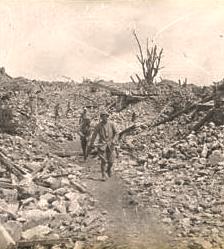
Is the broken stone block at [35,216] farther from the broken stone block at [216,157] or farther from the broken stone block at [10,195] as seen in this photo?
the broken stone block at [216,157]

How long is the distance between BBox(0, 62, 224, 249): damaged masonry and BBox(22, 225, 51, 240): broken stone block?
0.05 feet

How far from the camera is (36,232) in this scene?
7711mm

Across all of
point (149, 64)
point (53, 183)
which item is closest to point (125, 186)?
point (53, 183)

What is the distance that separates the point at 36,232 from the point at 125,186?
11.0 feet

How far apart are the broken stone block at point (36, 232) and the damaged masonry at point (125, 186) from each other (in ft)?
0.05

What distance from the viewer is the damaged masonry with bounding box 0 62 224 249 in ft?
25.2

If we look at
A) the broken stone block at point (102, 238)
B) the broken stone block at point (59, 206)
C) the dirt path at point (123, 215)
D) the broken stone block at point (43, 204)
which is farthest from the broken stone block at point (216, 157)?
the broken stone block at point (102, 238)

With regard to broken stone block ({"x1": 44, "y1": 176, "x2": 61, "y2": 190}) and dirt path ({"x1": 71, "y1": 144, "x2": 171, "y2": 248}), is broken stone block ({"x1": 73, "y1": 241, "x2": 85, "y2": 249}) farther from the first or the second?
broken stone block ({"x1": 44, "y1": 176, "x2": 61, "y2": 190})

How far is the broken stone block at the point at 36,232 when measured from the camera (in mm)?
7578

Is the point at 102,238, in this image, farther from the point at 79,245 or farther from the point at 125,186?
the point at 125,186

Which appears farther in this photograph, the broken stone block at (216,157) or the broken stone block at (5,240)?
the broken stone block at (216,157)

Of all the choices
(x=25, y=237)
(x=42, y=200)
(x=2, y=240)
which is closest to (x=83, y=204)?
(x=42, y=200)

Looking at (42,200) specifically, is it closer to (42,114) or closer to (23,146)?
(23,146)

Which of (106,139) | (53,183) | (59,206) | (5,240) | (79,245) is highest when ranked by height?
(106,139)
